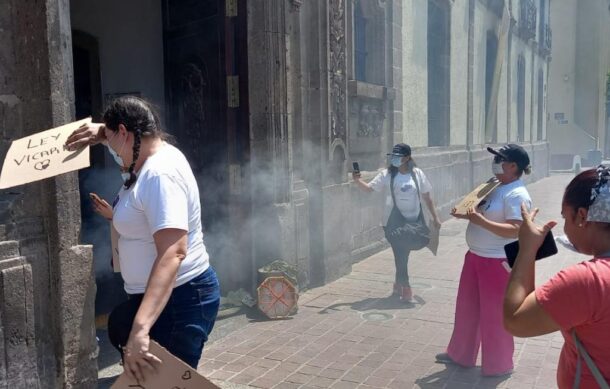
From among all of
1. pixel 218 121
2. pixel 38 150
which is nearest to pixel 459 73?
pixel 218 121

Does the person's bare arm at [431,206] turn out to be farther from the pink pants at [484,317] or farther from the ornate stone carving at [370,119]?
the ornate stone carving at [370,119]

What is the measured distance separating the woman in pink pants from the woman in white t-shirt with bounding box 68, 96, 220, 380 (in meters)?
2.28

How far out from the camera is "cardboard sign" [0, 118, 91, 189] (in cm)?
237

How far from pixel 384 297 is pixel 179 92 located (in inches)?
125

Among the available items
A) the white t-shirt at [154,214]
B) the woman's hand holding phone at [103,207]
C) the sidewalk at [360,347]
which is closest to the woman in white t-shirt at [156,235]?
the white t-shirt at [154,214]

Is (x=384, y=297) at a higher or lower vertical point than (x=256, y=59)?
lower

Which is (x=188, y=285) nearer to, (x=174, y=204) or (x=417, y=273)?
(x=174, y=204)

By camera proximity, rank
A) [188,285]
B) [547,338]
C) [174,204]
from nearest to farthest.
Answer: [174,204]
[188,285]
[547,338]

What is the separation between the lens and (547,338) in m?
5.28

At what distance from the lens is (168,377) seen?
7.07 feet

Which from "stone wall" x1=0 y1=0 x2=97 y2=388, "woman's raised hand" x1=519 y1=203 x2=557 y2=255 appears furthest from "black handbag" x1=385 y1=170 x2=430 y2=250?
"woman's raised hand" x1=519 y1=203 x2=557 y2=255

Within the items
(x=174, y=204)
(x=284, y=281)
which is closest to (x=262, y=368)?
(x=284, y=281)

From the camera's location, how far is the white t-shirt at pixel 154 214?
2.31 meters

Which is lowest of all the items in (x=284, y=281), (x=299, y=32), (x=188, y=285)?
(x=284, y=281)
